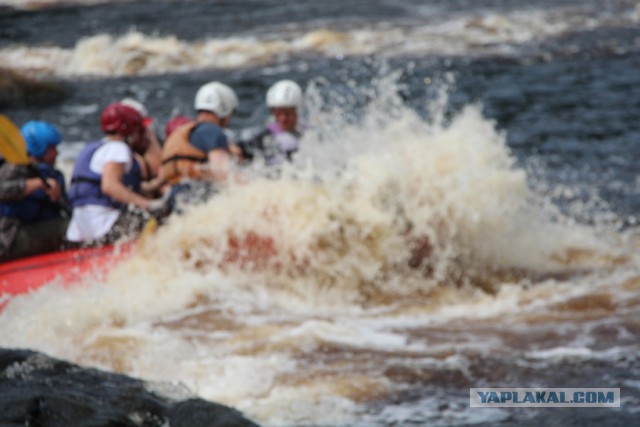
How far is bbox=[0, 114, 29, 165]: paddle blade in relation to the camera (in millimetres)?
7883

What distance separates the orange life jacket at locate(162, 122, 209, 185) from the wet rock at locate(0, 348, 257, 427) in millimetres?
2595

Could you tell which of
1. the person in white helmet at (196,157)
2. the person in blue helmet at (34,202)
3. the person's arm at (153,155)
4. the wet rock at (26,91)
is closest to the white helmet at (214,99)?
the person in white helmet at (196,157)

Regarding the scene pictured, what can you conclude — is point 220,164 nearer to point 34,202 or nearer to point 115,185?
point 115,185

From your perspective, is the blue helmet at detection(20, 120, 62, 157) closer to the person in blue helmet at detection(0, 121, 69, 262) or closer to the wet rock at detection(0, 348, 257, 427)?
the person in blue helmet at detection(0, 121, 69, 262)

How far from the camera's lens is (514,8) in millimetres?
22172

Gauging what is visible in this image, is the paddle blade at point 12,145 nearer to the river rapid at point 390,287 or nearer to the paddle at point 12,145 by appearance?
the paddle at point 12,145

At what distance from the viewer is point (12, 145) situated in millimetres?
7957

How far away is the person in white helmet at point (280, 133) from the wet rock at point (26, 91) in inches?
339

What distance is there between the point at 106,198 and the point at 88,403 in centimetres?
277

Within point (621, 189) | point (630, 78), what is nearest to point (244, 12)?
point (630, 78)

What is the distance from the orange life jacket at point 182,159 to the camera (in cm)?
853

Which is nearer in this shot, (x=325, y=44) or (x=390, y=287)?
(x=390, y=287)


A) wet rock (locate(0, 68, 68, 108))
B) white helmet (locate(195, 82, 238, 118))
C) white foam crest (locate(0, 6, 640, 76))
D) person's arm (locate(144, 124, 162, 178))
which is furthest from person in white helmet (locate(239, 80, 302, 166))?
white foam crest (locate(0, 6, 640, 76))

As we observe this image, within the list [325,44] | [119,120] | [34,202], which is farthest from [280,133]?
[325,44]
